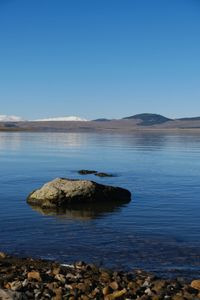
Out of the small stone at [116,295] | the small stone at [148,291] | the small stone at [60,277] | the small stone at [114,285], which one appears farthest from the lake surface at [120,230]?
the small stone at [116,295]

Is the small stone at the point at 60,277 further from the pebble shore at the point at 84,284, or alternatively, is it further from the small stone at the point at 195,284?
the small stone at the point at 195,284

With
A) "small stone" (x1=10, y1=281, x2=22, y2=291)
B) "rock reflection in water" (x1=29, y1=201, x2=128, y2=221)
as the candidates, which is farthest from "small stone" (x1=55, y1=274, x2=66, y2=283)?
"rock reflection in water" (x1=29, y1=201, x2=128, y2=221)

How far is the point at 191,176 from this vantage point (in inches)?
1764

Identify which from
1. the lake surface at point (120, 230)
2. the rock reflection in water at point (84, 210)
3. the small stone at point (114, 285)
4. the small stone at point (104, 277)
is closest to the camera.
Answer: the small stone at point (114, 285)

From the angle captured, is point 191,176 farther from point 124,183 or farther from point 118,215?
point 118,215

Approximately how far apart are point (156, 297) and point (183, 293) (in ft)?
3.22

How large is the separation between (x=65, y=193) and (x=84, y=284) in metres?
15.0

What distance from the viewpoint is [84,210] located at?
27.8m

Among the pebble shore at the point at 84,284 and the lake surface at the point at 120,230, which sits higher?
the pebble shore at the point at 84,284

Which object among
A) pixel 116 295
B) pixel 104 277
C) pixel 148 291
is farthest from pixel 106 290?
pixel 104 277

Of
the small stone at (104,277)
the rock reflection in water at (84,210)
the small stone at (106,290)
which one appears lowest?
the rock reflection in water at (84,210)

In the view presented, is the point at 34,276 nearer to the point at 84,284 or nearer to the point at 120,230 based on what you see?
the point at 84,284

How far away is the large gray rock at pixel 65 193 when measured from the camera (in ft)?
95.1

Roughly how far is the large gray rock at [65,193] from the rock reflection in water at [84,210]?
1.51 feet
